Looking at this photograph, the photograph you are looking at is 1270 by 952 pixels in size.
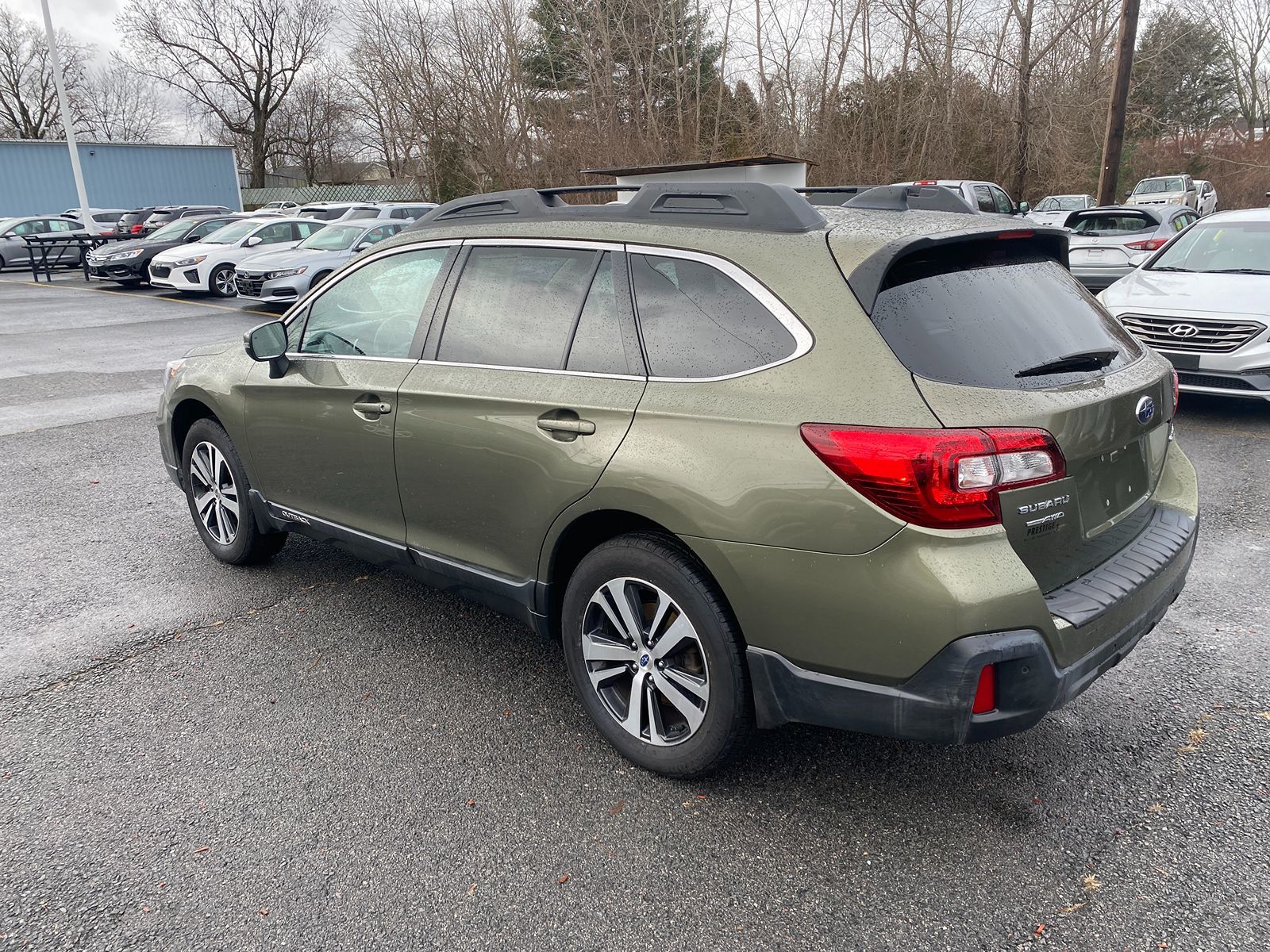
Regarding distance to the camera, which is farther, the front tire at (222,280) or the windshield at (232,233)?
the windshield at (232,233)

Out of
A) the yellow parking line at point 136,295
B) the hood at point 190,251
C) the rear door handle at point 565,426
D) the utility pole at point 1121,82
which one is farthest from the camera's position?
the hood at point 190,251

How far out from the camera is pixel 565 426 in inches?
→ 116

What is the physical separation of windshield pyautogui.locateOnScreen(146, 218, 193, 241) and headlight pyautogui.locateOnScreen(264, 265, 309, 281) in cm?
658

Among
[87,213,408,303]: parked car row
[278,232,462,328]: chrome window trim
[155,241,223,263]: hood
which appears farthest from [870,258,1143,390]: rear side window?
[155,241,223,263]: hood

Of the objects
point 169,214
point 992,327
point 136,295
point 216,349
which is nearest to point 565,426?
point 992,327

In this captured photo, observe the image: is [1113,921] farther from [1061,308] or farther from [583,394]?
[583,394]

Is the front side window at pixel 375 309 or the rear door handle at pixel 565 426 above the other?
the front side window at pixel 375 309

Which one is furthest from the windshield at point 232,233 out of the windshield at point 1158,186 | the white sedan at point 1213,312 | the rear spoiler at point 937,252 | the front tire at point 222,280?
the windshield at point 1158,186

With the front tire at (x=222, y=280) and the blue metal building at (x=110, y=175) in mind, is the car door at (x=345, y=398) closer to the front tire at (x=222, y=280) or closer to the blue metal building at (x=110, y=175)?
the front tire at (x=222, y=280)

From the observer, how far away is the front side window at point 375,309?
12.1 feet

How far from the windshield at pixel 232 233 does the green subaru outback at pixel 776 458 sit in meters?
18.2

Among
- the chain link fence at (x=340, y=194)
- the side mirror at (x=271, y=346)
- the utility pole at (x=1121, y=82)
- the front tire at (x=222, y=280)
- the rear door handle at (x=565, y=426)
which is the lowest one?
the front tire at (x=222, y=280)

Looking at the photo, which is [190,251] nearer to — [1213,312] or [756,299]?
[1213,312]

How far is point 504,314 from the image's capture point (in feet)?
11.0
